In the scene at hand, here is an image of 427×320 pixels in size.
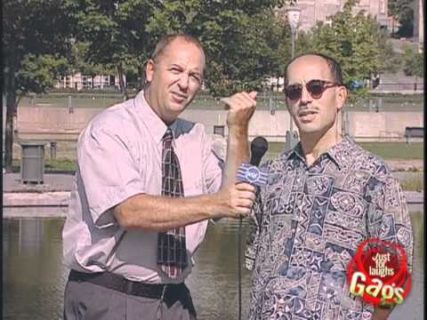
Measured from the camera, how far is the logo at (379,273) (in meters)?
3.86

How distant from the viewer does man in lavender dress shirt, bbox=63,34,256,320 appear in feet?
13.3

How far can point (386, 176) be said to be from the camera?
157 inches

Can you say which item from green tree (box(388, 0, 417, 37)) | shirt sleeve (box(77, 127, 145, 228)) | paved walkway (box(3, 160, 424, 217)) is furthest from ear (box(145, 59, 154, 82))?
green tree (box(388, 0, 417, 37))

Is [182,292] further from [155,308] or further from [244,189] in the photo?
[244,189]

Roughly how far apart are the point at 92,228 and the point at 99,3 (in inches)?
814

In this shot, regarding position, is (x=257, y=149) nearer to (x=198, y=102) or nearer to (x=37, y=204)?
(x=37, y=204)

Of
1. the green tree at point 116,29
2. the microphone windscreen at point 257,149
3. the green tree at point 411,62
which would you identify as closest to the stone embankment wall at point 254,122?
the green tree at point 116,29

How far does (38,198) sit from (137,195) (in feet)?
53.9

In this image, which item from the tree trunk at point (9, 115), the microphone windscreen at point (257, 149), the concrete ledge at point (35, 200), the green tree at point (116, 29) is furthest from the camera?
the tree trunk at point (9, 115)

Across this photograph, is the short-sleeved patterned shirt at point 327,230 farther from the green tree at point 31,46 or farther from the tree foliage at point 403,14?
the tree foliage at point 403,14

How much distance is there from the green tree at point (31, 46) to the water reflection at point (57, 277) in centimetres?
929

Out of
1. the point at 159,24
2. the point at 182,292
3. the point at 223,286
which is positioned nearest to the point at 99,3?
the point at 159,24

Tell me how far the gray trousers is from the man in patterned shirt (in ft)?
1.22

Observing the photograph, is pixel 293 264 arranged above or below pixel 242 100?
below
